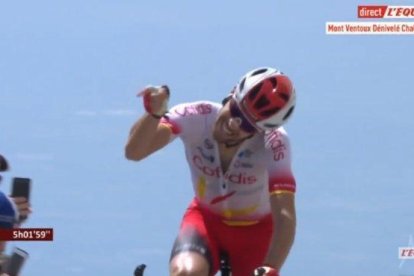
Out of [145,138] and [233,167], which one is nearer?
[145,138]

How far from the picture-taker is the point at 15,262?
9656mm

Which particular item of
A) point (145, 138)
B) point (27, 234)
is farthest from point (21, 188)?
point (27, 234)

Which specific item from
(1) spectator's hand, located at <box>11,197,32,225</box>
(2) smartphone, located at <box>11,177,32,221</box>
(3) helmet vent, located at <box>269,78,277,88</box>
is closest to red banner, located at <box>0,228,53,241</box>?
(1) spectator's hand, located at <box>11,197,32,225</box>

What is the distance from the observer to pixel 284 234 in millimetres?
9750

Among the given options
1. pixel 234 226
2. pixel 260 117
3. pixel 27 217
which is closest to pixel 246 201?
pixel 234 226

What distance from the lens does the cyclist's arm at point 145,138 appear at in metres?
9.30

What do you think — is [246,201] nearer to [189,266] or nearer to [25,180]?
[189,266]

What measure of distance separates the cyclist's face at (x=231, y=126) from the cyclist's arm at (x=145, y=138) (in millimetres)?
386

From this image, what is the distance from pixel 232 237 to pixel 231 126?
1000 mm

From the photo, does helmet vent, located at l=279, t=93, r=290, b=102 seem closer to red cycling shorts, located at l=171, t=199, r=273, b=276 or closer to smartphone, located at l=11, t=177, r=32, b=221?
red cycling shorts, located at l=171, t=199, r=273, b=276

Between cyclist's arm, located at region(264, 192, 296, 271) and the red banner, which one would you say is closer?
cyclist's arm, located at region(264, 192, 296, 271)

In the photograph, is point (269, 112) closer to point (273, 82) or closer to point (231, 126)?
point (273, 82)

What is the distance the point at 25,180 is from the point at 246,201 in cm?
160

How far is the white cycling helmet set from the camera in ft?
31.2
